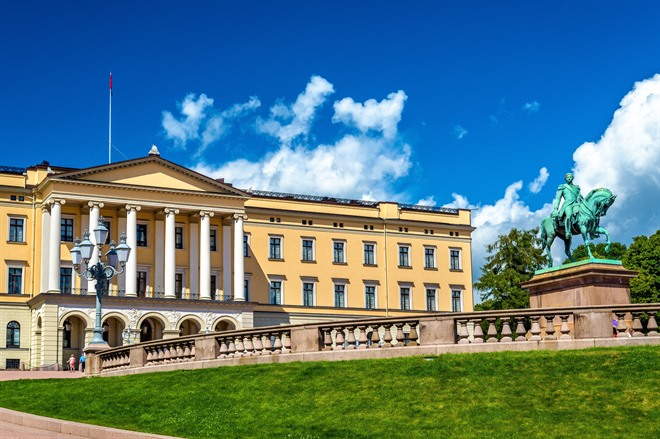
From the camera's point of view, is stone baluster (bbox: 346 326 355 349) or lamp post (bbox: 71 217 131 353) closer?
stone baluster (bbox: 346 326 355 349)

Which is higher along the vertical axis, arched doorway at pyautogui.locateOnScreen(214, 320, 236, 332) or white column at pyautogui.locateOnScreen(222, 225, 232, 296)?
white column at pyautogui.locateOnScreen(222, 225, 232, 296)

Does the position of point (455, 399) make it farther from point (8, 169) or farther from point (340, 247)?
point (340, 247)

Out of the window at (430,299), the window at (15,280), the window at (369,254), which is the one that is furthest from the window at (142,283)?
the window at (430,299)

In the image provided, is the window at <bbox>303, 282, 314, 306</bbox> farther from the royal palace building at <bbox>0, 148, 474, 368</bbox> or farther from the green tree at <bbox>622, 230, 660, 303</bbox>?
the green tree at <bbox>622, 230, 660, 303</bbox>

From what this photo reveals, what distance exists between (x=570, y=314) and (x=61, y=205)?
54.3 meters

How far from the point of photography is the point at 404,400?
74.5 feet

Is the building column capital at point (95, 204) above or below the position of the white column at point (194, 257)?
above

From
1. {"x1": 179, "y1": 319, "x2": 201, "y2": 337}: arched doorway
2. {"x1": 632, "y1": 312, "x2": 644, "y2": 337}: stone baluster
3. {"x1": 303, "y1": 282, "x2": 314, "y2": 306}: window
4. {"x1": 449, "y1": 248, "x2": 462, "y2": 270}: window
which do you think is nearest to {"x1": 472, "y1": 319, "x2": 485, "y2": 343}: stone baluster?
{"x1": 632, "y1": 312, "x2": 644, "y2": 337}: stone baluster

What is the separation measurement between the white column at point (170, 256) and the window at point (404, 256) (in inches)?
875

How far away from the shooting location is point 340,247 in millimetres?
89125

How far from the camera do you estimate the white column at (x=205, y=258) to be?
78750 millimetres

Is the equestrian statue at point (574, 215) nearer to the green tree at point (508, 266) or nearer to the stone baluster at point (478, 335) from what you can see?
the stone baluster at point (478, 335)

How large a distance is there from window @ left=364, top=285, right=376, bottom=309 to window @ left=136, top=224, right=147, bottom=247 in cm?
2045

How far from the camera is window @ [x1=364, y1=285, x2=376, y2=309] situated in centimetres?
8950
